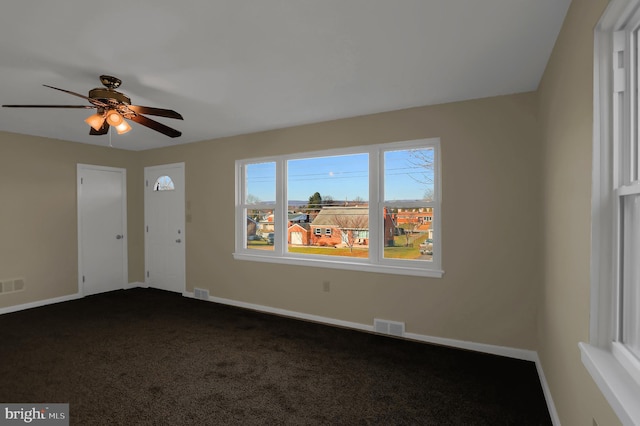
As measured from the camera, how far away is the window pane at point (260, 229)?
4.71m

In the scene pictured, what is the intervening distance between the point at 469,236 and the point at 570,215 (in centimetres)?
150

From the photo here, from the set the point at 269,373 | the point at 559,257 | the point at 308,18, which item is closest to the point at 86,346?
the point at 269,373

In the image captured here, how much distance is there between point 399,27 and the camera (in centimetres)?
203

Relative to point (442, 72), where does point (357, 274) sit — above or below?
below

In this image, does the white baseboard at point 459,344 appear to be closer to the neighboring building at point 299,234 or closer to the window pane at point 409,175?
the neighboring building at point 299,234

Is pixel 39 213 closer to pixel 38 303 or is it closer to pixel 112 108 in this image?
pixel 38 303

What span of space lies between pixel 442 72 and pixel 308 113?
1.58 m

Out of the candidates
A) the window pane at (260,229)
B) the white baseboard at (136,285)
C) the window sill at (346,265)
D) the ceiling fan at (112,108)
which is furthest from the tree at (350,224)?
the white baseboard at (136,285)

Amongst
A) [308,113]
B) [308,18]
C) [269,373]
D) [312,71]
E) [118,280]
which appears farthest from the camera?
[118,280]

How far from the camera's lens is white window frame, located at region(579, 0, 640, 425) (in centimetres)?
131

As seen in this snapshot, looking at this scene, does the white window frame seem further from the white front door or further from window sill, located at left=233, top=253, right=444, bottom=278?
the white front door

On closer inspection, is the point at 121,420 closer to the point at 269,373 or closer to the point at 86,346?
the point at 269,373

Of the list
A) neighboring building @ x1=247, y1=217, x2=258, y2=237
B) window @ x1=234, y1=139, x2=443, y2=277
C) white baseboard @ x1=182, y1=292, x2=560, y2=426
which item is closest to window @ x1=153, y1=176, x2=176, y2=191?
window @ x1=234, y1=139, x2=443, y2=277

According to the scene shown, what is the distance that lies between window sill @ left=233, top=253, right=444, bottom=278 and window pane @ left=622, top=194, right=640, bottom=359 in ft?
6.85
